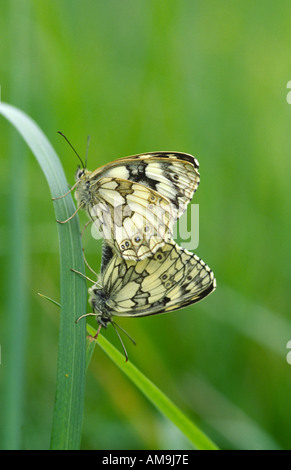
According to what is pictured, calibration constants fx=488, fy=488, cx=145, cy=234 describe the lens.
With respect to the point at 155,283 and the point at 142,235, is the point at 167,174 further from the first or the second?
the point at 155,283

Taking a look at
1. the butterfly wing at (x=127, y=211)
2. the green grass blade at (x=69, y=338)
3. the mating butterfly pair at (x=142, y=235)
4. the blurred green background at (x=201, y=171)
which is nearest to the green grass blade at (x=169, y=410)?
the green grass blade at (x=69, y=338)

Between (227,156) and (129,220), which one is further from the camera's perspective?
(227,156)

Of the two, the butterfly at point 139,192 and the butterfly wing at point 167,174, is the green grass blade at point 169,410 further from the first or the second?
the butterfly wing at point 167,174

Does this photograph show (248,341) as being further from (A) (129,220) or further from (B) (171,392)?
A: (A) (129,220)

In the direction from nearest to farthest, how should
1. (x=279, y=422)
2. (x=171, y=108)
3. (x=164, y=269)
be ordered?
(x=164, y=269)
(x=279, y=422)
(x=171, y=108)

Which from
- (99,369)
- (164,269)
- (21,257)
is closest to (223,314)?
(99,369)

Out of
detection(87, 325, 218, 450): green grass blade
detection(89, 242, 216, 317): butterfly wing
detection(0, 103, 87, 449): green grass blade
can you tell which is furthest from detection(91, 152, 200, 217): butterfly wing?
detection(87, 325, 218, 450): green grass blade

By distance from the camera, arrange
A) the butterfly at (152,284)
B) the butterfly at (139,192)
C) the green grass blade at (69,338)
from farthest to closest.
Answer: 1. the butterfly at (139,192)
2. the butterfly at (152,284)
3. the green grass blade at (69,338)

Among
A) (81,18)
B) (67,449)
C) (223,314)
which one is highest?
(81,18)
